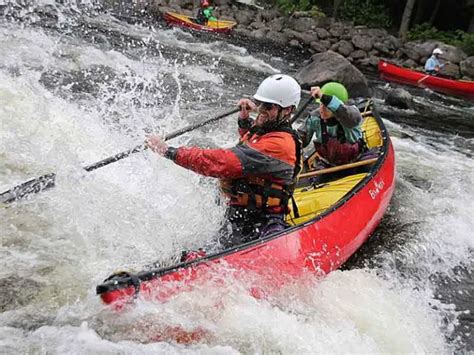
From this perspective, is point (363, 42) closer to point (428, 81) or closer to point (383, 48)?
point (383, 48)

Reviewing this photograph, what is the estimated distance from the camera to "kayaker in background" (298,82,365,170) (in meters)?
5.79

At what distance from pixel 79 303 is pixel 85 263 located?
60 cm

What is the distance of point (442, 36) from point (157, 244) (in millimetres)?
19835

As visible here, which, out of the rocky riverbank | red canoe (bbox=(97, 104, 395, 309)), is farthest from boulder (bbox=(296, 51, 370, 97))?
red canoe (bbox=(97, 104, 395, 309))

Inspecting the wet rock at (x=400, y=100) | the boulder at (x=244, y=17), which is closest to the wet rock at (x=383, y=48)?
the boulder at (x=244, y=17)

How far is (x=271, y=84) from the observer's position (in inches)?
152

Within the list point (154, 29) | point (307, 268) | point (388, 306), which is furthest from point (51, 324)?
point (154, 29)

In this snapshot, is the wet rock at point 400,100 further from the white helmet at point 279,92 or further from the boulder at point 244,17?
the boulder at point 244,17

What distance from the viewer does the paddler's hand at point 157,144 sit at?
153 inches

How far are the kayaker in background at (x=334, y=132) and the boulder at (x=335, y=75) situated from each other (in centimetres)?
674

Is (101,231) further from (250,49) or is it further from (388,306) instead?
(250,49)

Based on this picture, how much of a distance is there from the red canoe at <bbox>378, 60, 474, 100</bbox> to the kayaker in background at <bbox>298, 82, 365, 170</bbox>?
11272 mm

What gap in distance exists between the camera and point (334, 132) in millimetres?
6129

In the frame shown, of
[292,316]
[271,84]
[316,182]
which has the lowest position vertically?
[316,182]
